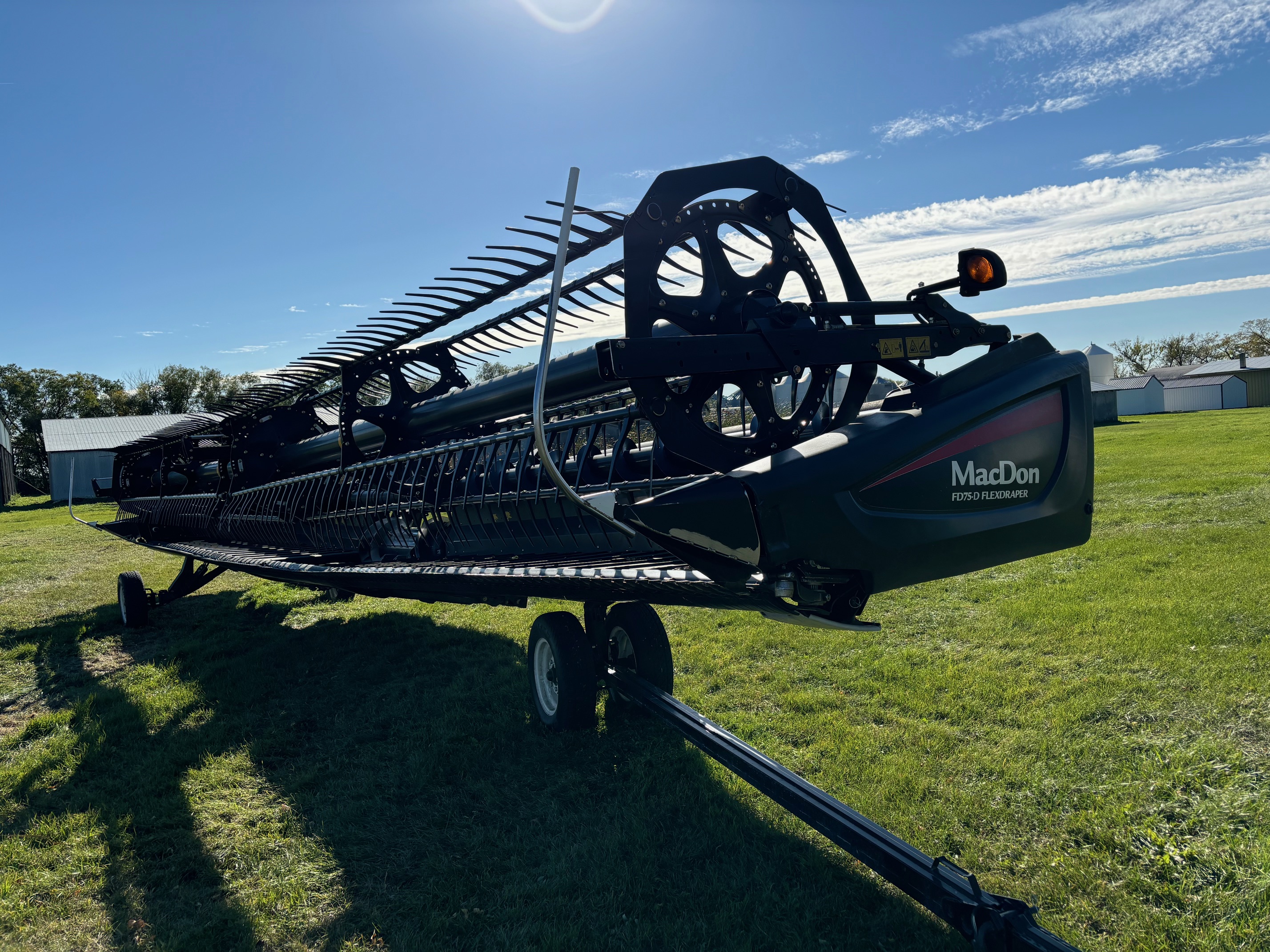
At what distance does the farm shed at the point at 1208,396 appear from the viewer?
58.7 meters

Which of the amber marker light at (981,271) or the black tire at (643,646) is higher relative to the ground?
the amber marker light at (981,271)

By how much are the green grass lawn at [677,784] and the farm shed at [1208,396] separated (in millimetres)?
62976

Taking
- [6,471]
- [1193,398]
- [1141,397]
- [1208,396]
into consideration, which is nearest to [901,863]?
[6,471]

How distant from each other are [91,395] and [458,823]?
8109 centimetres

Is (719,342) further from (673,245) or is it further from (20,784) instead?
(20,784)

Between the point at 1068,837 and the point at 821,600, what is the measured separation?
5.68 feet

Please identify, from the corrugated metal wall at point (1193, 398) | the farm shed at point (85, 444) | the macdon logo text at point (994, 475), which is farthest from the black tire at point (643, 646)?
the corrugated metal wall at point (1193, 398)

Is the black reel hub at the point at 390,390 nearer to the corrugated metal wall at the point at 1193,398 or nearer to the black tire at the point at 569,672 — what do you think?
the black tire at the point at 569,672

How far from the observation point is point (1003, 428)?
2705mm

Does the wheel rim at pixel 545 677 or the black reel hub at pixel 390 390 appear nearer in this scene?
the wheel rim at pixel 545 677

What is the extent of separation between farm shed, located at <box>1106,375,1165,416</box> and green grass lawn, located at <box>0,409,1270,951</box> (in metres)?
57.5

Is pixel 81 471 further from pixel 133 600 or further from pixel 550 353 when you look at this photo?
pixel 550 353

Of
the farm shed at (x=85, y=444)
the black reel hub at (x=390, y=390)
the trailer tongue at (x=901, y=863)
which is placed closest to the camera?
the trailer tongue at (x=901, y=863)

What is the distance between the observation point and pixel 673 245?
278 cm
